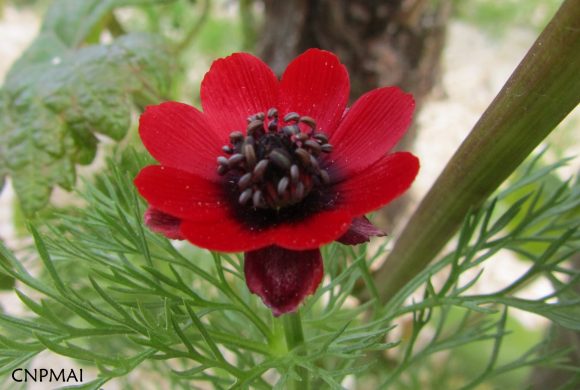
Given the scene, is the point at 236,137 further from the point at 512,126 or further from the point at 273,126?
the point at 512,126

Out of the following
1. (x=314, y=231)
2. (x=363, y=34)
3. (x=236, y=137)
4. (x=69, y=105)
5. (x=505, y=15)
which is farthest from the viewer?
(x=505, y=15)

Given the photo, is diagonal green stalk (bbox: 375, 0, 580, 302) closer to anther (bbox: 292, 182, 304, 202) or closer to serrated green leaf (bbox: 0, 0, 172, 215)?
anther (bbox: 292, 182, 304, 202)

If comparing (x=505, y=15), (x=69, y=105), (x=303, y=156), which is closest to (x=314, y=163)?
(x=303, y=156)

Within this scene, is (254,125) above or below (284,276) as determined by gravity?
above

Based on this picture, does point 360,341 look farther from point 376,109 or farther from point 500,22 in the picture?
point 500,22

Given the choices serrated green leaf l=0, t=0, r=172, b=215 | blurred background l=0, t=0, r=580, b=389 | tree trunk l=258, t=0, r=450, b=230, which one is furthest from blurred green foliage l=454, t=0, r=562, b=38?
serrated green leaf l=0, t=0, r=172, b=215

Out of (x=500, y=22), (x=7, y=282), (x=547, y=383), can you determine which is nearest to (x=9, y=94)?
(x=7, y=282)

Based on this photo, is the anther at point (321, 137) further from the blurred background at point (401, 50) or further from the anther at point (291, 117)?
the blurred background at point (401, 50)
